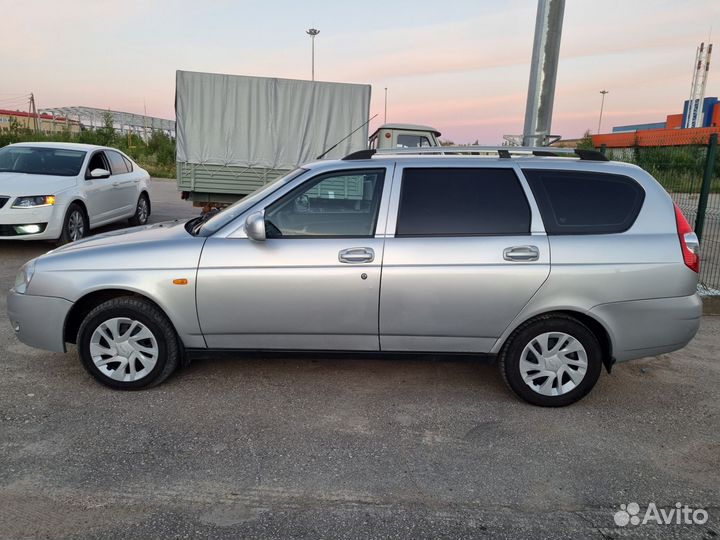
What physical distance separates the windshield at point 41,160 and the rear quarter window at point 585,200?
7461 millimetres

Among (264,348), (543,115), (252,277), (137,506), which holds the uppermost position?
(543,115)

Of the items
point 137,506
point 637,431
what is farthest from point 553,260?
point 137,506

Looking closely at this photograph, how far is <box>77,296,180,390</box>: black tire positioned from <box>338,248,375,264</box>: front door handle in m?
1.29

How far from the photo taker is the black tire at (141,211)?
10.5 metres

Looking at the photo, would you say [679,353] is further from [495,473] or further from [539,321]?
[495,473]

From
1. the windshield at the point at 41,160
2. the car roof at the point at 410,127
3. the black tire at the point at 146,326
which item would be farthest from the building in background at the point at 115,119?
the black tire at the point at 146,326

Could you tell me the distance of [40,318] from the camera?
369 cm

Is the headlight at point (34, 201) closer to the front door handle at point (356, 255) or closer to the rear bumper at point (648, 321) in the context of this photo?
the front door handle at point (356, 255)

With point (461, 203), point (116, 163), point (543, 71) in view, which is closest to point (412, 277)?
point (461, 203)

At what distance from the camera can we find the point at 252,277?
3.54 m

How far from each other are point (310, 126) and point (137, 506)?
31.6 feet

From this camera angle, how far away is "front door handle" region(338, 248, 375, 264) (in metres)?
3.50

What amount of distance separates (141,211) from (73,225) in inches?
103

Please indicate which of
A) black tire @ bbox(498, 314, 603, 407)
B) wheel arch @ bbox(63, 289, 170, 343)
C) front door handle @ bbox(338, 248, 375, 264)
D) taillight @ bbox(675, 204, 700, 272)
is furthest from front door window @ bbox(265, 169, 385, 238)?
taillight @ bbox(675, 204, 700, 272)
